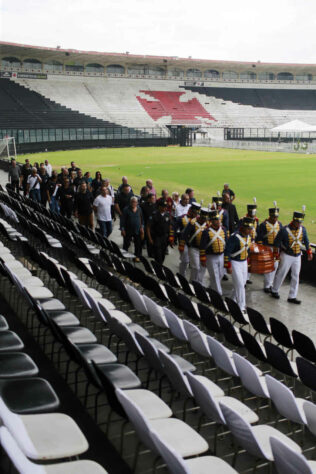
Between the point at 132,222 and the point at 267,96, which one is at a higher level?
the point at 267,96

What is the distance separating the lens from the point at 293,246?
1039 centimetres

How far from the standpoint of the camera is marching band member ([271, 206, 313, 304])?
10336mm

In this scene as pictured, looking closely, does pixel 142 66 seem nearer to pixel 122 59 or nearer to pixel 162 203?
pixel 122 59

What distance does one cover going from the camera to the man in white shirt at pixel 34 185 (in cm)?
2017

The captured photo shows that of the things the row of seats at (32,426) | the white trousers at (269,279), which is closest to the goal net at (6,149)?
the white trousers at (269,279)

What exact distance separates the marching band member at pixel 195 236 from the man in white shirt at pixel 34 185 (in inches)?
424

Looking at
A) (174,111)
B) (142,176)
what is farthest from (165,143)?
(142,176)

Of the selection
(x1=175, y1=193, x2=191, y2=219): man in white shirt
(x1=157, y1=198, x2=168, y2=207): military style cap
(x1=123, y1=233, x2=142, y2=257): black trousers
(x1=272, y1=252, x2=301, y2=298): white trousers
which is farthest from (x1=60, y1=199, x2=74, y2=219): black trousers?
(x1=272, y1=252, x2=301, y2=298): white trousers

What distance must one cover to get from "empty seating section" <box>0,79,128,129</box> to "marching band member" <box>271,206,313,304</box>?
175 feet

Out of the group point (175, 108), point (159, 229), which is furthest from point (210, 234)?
point (175, 108)

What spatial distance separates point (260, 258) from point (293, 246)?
70 cm

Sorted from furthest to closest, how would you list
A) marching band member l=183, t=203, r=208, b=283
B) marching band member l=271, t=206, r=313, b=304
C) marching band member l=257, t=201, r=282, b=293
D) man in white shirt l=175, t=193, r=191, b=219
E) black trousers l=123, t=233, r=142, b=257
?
black trousers l=123, t=233, r=142, b=257 → man in white shirt l=175, t=193, r=191, b=219 → marching band member l=257, t=201, r=282, b=293 → marching band member l=183, t=203, r=208, b=283 → marching band member l=271, t=206, r=313, b=304

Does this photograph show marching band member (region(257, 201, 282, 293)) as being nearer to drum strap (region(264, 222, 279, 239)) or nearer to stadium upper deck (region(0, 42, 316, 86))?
drum strap (region(264, 222, 279, 239))

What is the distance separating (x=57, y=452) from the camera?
4172 millimetres
